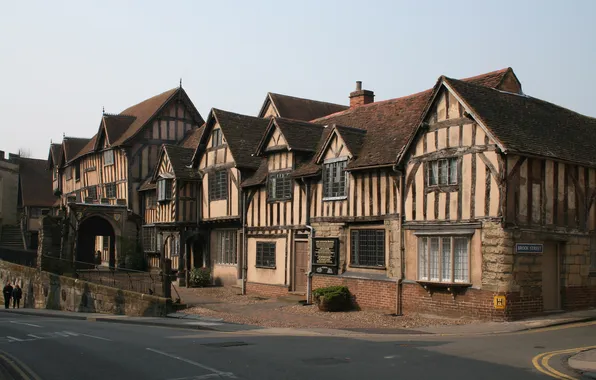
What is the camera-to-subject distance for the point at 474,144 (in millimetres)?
18828

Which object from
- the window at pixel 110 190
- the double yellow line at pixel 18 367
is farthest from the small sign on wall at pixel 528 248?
the window at pixel 110 190

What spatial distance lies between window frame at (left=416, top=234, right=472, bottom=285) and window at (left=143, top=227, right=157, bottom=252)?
22863mm

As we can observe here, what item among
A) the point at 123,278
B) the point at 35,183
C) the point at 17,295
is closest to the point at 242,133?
the point at 123,278

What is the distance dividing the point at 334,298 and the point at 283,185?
249 inches

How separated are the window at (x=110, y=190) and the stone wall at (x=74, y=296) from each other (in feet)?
24.2

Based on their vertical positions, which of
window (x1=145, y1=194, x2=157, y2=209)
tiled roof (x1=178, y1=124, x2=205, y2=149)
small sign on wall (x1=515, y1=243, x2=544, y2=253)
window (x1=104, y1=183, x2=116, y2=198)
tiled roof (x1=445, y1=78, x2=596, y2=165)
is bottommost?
small sign on wall (x1=515, y1=243, x2=544, y2=253)

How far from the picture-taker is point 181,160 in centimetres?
3406

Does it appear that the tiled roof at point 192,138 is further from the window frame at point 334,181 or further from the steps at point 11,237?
the steps at point 11,237

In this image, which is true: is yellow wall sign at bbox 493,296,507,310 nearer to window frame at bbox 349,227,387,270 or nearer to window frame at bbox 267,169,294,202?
window frame at bbox 349,227,387,270

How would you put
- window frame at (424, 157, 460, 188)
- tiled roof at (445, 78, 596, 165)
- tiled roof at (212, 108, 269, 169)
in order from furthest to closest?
tiled roof at (212, 108, 269, 169)
window frame at (424, 157, 460, 188)
tiled roof at (445, 78, 596, 165)

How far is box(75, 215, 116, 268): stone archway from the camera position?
129ft

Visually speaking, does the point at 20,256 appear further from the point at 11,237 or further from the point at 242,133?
the point at 242,133

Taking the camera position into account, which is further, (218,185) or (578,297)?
(218,185)

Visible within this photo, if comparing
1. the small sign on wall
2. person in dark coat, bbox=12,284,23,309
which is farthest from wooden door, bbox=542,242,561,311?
person in dark coat, bbox=12,284,23,309
